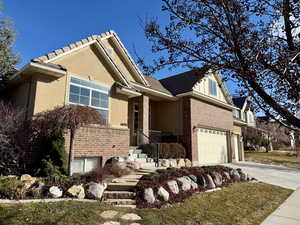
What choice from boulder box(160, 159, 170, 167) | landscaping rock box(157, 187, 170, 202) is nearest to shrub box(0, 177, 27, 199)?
landscaping rock box(157, 187, 170, 202)

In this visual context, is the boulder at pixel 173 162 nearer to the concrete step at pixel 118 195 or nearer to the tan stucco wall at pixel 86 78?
the tan stucco wall at pixel 86 78

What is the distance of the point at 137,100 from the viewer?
14734mm

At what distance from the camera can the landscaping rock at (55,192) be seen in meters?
5.75

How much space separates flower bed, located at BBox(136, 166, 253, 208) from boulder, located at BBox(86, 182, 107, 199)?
45.2 inches

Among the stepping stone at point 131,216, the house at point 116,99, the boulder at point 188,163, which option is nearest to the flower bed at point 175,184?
the stepping stone at point 131,216

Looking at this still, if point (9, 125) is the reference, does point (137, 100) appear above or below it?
above

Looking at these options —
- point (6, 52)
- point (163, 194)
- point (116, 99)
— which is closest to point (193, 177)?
point (163, 194)

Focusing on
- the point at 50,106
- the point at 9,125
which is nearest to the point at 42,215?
the point at 9,125

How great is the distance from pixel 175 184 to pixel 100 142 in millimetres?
4200

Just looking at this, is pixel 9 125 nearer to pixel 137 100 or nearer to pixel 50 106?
pixel 50 106

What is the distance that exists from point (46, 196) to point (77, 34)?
28.7 feet

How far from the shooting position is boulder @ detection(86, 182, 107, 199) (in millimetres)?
6039

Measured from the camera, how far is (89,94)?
10.4 metres

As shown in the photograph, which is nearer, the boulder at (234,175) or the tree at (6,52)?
the boulder at (234,175)
